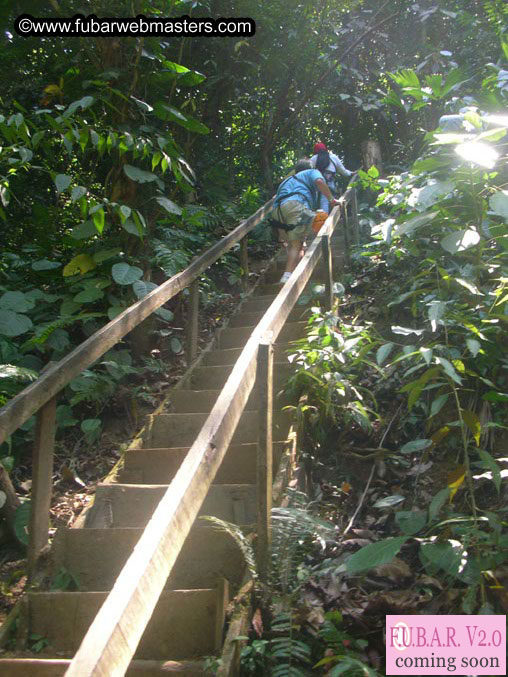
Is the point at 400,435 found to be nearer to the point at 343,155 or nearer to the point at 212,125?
the point at 212,125

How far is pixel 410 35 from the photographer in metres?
9.66

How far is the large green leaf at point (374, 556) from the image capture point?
2.24 meters

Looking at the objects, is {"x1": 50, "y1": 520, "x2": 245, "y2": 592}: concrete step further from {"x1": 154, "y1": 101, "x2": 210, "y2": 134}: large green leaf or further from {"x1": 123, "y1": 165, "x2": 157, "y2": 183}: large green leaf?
{"x1": 154, "y1": 101, "x2": 210, "y2": 134}: large green leaf

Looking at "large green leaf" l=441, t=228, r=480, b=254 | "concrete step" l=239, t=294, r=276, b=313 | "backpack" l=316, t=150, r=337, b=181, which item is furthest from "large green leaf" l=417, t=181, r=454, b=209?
"backpack" l=316, t=150, r=337, b=181

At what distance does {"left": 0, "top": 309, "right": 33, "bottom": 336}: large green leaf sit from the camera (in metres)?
4.06

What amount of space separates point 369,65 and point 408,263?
6012mm

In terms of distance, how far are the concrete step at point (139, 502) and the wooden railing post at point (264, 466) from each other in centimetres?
69

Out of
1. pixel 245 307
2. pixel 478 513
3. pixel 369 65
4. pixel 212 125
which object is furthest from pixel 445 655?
pixel 369 65

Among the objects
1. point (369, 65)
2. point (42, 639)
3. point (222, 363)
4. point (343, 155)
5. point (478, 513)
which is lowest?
point (42, 639)

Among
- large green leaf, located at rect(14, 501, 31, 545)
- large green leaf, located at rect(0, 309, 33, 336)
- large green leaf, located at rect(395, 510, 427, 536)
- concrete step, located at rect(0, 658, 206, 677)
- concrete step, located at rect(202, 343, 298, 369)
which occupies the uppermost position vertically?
large green leaf, located at rect(0, 309, 33, 336)

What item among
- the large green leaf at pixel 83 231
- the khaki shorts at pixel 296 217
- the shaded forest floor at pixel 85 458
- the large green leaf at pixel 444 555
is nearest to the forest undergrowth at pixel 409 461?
the large green leaf at pixel 444 555

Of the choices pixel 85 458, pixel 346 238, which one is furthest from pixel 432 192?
pixel 346 238

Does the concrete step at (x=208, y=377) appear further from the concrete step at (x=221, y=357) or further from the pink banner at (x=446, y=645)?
the pink banner at (x=446, y=645)

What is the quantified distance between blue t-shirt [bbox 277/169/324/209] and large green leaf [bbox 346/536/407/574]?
181 inches
